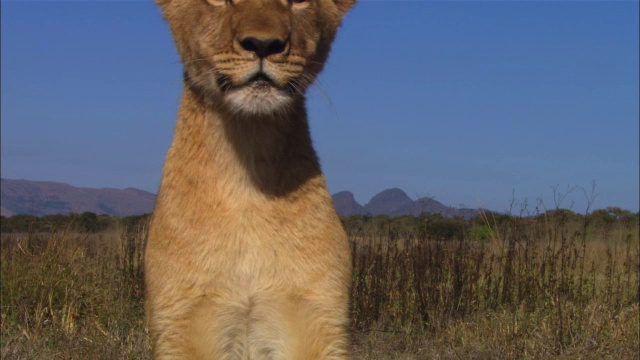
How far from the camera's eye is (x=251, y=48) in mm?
3691

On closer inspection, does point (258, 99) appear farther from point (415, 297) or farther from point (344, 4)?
point (415, 297)

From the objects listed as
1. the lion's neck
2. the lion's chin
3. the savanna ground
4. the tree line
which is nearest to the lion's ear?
the lion's neck

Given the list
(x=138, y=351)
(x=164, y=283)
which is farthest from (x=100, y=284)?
(x=164, y=283)

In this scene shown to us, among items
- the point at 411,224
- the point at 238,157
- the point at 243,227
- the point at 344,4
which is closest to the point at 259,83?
the point at 238,157

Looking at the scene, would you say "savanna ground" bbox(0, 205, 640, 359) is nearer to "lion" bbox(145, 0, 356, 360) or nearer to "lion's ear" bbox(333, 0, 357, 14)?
"lion" bbox(145, 0, 356, 360)

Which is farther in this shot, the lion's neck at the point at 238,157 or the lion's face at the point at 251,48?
the lion's neck at the point at 238,157

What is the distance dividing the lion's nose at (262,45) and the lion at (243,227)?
0.10 metres

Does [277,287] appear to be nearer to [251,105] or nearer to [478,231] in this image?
[251,105]

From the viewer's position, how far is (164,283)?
405 cm

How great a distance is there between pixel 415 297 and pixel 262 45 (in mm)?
5752

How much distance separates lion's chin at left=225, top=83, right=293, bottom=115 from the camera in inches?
148

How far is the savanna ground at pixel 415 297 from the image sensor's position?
7.61 m

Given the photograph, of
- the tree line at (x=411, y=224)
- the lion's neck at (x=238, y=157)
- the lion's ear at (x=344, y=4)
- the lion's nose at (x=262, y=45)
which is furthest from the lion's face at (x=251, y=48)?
the tree line at (x=411, y=224)

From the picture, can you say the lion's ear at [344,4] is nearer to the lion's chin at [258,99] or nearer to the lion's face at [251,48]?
the lion's face at [251,48]
